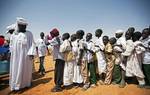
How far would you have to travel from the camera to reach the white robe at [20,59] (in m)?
7.03

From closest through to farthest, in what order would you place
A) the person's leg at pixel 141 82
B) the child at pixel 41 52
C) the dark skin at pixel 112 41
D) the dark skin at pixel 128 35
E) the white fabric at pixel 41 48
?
1. the person's leg at pixel 141 82
2. the dark skin at pixel 128 35
3. the dark skin at pixel 112 41
4. the child at pixel 41 52
5. the white fabric at pixel 41 48

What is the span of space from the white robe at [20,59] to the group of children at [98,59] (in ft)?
2.68

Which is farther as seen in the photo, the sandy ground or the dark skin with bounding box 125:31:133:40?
the dark skin with bounding box 125:31:133:40

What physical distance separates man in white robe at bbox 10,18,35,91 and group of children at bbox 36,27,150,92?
0.81m

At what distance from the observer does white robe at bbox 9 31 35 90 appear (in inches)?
277

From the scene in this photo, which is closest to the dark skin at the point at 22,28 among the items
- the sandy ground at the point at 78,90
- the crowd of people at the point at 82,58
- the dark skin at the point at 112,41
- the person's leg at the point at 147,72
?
the crowd of people at the point at 82,58

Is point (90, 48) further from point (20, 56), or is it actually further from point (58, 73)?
point (20, 56)

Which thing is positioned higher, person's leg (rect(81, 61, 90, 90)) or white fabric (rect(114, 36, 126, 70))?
white fabric (rect(114, 36, 126, 70))

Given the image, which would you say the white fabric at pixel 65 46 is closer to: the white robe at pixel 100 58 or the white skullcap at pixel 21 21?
the white robe at pixel 100 58

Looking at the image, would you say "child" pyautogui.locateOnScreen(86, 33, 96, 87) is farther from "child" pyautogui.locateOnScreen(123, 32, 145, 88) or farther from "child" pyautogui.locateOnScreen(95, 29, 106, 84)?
"child" pyautogui.locateOnScreen(123, 32, 145, 88)

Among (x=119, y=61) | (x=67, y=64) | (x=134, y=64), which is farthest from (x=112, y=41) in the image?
(x=67, y=64)

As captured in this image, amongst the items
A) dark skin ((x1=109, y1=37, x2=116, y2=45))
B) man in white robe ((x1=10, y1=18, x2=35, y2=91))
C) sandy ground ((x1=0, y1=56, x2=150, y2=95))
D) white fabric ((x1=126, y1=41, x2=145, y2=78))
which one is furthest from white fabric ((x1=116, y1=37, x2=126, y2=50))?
man in white robe ((x1=10, y1=18, x2=35, y2=91))

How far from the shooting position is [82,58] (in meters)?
7.05

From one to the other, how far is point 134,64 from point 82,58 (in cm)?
154
